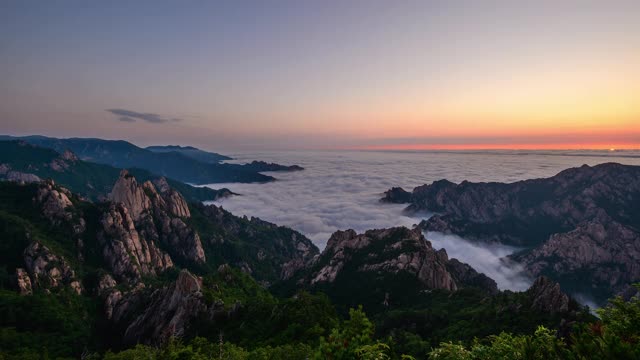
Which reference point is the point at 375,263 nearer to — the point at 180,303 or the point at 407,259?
the point at 407,259

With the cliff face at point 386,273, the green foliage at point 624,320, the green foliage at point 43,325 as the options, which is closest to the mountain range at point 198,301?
the green foliage at point 43,325

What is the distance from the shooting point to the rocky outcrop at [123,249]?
172 m

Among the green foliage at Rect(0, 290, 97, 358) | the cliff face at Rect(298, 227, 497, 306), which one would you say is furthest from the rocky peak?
the cliff face at Rect(298, 227, 497, 306)

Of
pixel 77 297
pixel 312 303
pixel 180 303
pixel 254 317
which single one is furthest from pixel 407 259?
pixel 77 297

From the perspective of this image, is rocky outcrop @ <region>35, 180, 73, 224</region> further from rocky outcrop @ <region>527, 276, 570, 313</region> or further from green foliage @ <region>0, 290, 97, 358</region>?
rocky outcrop @ <region>527, 276, 570, 313</region>

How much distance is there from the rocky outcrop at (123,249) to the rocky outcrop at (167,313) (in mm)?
69552

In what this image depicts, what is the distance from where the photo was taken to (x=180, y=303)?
98938 millimetres

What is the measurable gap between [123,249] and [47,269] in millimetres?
43092

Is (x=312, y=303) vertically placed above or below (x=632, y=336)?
below

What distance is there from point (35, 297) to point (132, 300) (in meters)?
27.7

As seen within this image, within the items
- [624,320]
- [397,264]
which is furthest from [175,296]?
[397,264]

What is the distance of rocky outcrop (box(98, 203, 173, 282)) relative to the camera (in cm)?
17171

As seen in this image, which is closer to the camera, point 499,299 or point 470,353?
point 470,353

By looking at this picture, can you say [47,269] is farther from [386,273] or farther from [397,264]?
[397,264]
